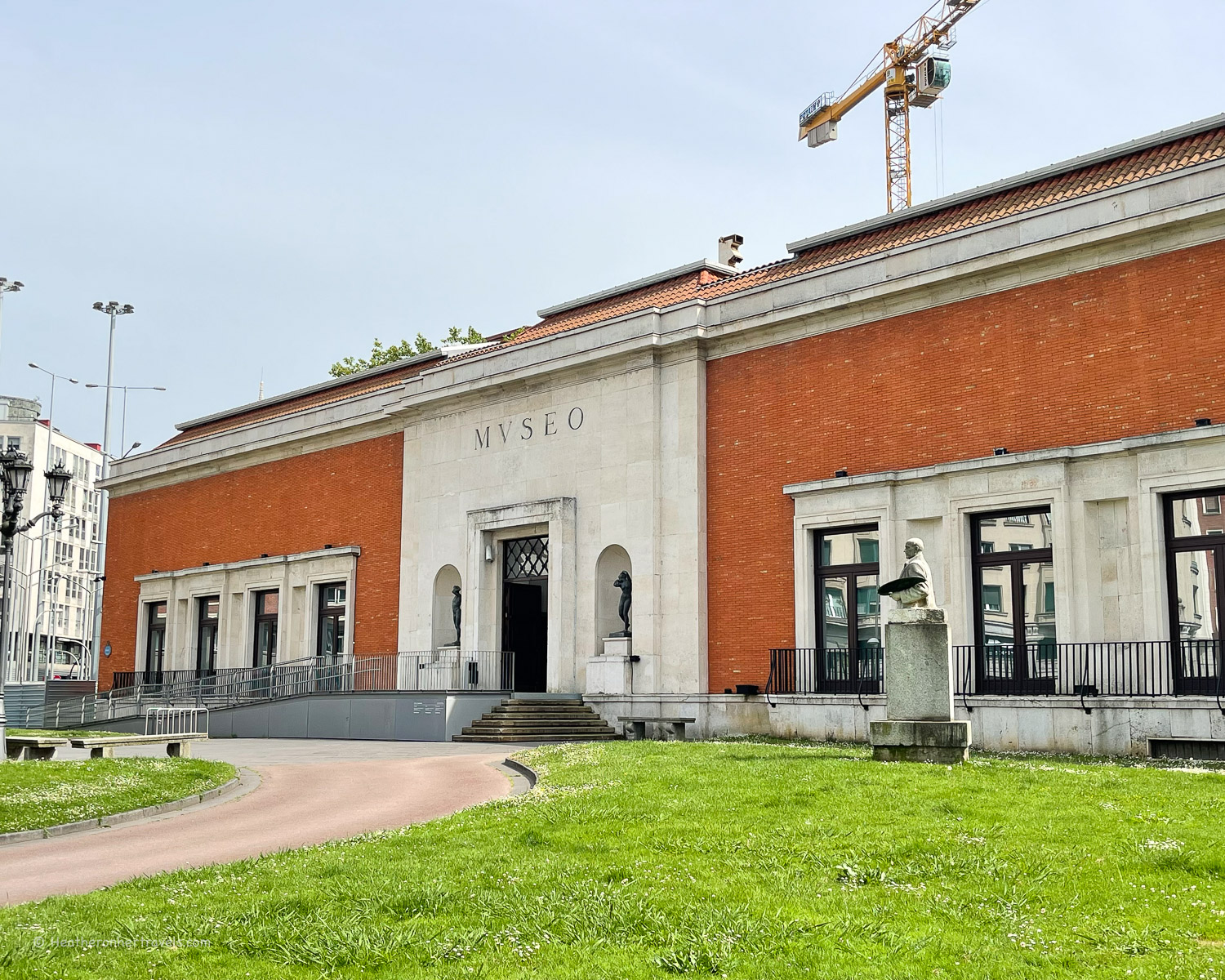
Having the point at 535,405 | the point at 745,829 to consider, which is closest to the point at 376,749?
the point at 535,405

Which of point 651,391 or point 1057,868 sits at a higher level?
point 651,391

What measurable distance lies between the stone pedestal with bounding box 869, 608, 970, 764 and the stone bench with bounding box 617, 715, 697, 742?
37.0 ft

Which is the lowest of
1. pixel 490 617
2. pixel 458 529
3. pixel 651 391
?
pixel 490 617

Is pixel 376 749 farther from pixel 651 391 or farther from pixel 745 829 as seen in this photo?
pixel 745 829

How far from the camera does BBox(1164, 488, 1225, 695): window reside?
21.0 m

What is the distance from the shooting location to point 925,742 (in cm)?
1673

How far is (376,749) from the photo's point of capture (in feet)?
89.8

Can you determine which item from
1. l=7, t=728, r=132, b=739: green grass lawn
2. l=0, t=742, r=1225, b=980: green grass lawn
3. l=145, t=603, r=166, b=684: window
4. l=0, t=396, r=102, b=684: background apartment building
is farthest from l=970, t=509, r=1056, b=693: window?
l=0, t=396, r=102, b=684: background apartment building

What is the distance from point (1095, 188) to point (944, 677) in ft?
38.5

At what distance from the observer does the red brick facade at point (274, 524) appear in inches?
1463

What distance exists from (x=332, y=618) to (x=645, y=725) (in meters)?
13.3

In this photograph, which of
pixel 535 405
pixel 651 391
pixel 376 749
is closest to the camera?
pixel 376 749

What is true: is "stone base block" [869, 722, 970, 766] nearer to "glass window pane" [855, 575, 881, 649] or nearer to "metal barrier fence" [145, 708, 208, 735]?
"glass window pane" [855, 575, 881, 649]

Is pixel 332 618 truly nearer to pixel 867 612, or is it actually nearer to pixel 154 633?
pixel 154 633
